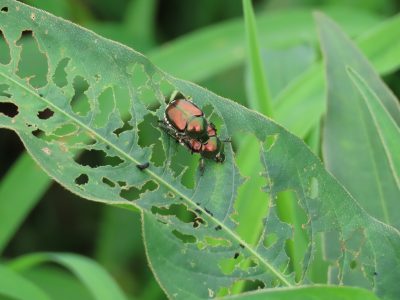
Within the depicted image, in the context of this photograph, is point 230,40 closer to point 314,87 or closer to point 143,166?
point 314,87

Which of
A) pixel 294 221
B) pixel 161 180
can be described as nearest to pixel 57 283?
pixel 294 221

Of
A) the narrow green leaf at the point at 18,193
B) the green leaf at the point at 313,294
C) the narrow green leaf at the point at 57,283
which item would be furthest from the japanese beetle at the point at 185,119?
the narrow green leaf at the point at 57,283

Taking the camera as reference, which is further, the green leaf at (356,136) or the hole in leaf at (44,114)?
the green leaf at (356,136)

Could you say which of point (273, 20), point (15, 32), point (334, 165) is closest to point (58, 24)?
point (15, 32)

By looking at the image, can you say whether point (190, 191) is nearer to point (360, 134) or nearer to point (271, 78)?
point (360, 134)

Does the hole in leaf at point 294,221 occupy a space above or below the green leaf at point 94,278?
above

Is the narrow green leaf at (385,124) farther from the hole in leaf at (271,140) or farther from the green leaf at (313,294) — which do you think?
Result: the green leaf at (313,294)
